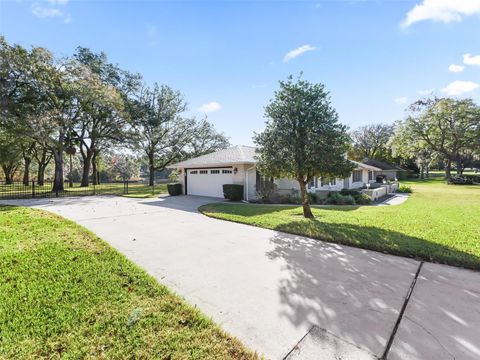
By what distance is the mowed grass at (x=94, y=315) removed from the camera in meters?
2.20

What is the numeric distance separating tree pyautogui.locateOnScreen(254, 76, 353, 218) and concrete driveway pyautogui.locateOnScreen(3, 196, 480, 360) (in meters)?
2.85

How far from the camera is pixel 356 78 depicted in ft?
37.6

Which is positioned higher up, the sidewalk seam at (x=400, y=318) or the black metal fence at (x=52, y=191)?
the black metal fence at (x=52, y=191)

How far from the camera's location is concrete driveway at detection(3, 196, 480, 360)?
2289mm

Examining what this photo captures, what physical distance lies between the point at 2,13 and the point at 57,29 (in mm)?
2251

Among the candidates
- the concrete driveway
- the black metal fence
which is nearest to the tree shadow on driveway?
the concrete driveway

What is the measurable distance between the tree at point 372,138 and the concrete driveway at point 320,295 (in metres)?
54.6

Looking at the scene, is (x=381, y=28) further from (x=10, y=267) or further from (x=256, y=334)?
(x=10, y=267)

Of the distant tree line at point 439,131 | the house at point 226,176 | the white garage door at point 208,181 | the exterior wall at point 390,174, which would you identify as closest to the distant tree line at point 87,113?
the house at point 226,176

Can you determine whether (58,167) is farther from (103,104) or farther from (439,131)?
(439,131)

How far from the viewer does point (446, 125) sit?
104ft

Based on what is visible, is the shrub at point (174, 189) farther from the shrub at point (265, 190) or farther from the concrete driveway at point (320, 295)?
the concrete driveway at point (320, 295)

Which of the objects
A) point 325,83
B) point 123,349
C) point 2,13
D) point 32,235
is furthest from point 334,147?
point 2,13

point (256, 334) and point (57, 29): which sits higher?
point (57, 29)
